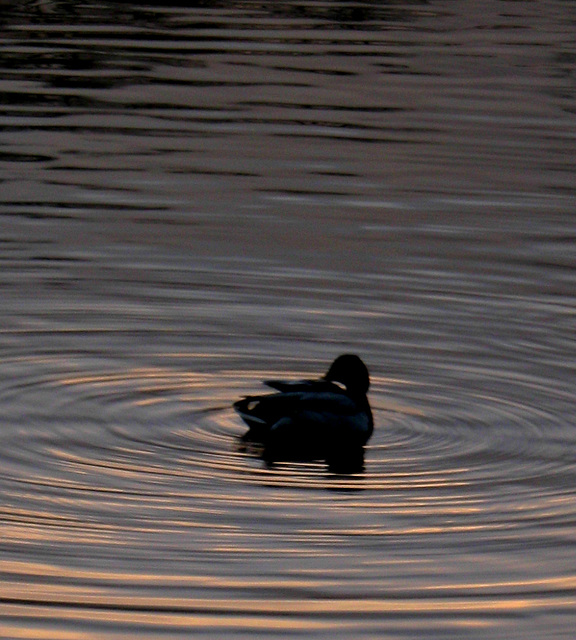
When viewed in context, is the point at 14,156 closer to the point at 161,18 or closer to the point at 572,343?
the point at 572,343

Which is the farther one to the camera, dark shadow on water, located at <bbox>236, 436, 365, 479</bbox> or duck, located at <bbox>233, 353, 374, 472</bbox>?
duck, located at <bbox>233, 353, 374, 472</bbox>

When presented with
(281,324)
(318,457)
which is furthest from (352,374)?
(281,324)

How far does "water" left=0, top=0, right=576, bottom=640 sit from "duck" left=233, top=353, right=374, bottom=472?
225mm

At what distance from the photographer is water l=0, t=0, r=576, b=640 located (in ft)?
32.0

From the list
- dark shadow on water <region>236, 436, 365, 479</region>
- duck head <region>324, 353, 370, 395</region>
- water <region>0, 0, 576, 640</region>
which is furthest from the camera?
duck head <region>324, 353, 370, 395</region>

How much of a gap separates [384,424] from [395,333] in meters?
2.02

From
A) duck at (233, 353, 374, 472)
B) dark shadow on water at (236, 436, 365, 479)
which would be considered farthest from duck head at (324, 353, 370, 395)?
dark shadow on water at (236, 436, 365, 479)

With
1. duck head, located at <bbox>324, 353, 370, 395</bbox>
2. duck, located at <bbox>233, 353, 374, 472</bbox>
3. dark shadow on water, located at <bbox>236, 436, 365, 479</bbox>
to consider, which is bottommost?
dark shadow on water, located at <bbox>236, 436, 365, 479</bbox>

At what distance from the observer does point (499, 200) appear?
772 inches

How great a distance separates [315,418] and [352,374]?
407mm

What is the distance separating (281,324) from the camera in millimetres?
15180

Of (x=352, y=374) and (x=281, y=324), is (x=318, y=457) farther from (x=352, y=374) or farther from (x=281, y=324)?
(x=281, y=324)

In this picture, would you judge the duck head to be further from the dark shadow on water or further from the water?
the dark shadow on water

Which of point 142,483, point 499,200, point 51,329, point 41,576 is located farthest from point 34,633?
point 499,200
